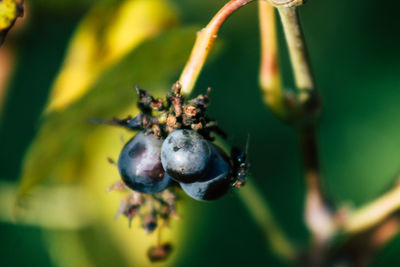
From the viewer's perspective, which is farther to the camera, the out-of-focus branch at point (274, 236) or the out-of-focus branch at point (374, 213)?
the out-of-focus branch at point (274, 236)

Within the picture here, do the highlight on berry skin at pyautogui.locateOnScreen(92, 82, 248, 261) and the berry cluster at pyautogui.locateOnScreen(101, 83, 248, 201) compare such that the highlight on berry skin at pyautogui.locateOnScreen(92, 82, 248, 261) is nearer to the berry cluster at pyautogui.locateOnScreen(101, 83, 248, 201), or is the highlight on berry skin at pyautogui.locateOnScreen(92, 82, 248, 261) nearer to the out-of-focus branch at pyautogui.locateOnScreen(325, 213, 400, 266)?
the berry cluster at pyautogui.locateOnScreen(101, 83, 248, 201)

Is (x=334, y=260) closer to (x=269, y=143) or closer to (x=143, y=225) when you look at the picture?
(x=143, y=225)

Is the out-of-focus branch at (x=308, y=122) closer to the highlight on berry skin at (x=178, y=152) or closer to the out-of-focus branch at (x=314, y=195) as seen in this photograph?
the out-of-focus branch at (x=314, y=195)

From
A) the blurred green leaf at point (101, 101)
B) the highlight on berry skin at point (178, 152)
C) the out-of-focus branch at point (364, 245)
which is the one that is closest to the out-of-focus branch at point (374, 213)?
the out-of-focus branch at point (364, 245)

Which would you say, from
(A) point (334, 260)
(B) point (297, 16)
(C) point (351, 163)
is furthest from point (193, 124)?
(C) point (351, 163)

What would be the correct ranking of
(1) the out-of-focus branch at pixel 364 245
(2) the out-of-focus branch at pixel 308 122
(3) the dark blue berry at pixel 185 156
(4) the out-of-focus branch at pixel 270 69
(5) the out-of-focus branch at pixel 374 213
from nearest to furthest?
(3) the dark blue berry at pixel 185 156, (2) the out-of-focus branch at pixel 308 122, (4) the out-of-focus branch at pixel 270 69, (5) the out-of-focus branch at pixel 374 213, (1) the out-of-focus branch at pixel 364 245

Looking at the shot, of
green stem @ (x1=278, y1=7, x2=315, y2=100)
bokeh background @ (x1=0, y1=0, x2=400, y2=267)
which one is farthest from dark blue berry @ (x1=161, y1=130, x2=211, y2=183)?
bokeh background @ (x1=0, y1=0, x2=400, y2=267)

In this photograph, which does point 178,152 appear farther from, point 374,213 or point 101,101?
point 374,213
